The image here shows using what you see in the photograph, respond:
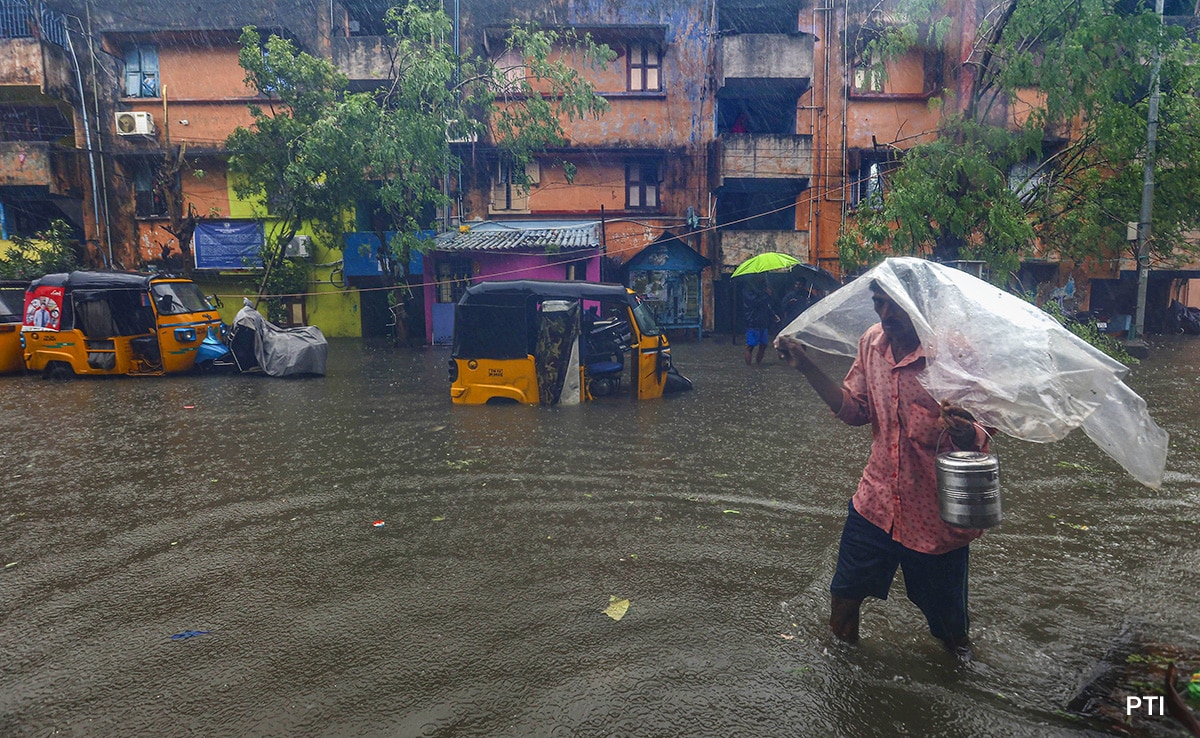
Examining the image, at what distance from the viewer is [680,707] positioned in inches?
110

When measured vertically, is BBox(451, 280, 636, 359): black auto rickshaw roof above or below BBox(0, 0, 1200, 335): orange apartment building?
below

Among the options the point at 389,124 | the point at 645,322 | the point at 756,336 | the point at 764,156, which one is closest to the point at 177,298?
the point at 389,124

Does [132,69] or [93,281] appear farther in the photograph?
[132,69]

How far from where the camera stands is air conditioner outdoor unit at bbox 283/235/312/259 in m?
21.7

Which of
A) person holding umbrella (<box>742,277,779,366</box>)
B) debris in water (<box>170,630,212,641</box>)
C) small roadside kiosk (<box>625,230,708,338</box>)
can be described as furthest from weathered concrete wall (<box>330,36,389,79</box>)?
debris in water (<box>170,630,212,641</box>)

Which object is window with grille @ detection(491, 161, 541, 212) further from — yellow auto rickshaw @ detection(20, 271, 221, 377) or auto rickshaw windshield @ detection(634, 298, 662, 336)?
auto rickshaw windshield @ detection(634, 298, 662, 336)

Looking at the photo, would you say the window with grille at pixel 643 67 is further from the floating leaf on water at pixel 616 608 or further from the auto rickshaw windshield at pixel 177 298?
the floating leaf on water at pixel 616 608

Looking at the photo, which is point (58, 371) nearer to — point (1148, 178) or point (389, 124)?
point (389, 124)

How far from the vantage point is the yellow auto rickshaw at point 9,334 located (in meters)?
13.3

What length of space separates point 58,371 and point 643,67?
16.6 metres

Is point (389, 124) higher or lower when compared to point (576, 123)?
lower

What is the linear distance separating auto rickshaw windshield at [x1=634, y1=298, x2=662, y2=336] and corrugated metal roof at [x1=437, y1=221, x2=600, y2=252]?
9208 millimetres

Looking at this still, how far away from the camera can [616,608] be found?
3.67m

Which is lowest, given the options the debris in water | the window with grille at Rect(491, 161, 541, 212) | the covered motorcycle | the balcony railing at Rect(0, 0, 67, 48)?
the debris in water
